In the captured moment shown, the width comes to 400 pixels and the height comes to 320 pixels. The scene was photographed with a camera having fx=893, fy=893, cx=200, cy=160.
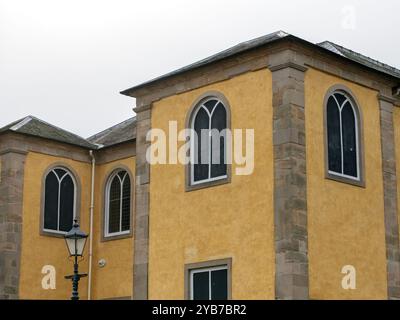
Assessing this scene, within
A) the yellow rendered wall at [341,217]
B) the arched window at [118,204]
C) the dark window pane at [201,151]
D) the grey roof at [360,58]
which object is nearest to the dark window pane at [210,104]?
the dark window pane at [201,151]

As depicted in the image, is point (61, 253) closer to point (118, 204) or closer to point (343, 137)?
point (118, 204)

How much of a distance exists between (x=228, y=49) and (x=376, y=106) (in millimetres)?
3932

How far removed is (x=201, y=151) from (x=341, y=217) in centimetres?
355

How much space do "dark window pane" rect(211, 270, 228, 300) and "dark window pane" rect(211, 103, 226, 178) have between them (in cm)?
223

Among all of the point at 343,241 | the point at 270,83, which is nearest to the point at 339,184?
the point at 343,241

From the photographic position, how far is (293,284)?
17922 millimetres

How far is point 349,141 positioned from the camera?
66.5 ft

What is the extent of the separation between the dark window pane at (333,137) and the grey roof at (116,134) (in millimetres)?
8017

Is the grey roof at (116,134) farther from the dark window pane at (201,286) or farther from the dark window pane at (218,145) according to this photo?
the dark window pane at (201,286)

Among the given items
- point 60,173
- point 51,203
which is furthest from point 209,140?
point 60,173

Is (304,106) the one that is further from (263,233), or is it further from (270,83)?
(263,233)

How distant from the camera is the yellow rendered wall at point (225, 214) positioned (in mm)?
18828
